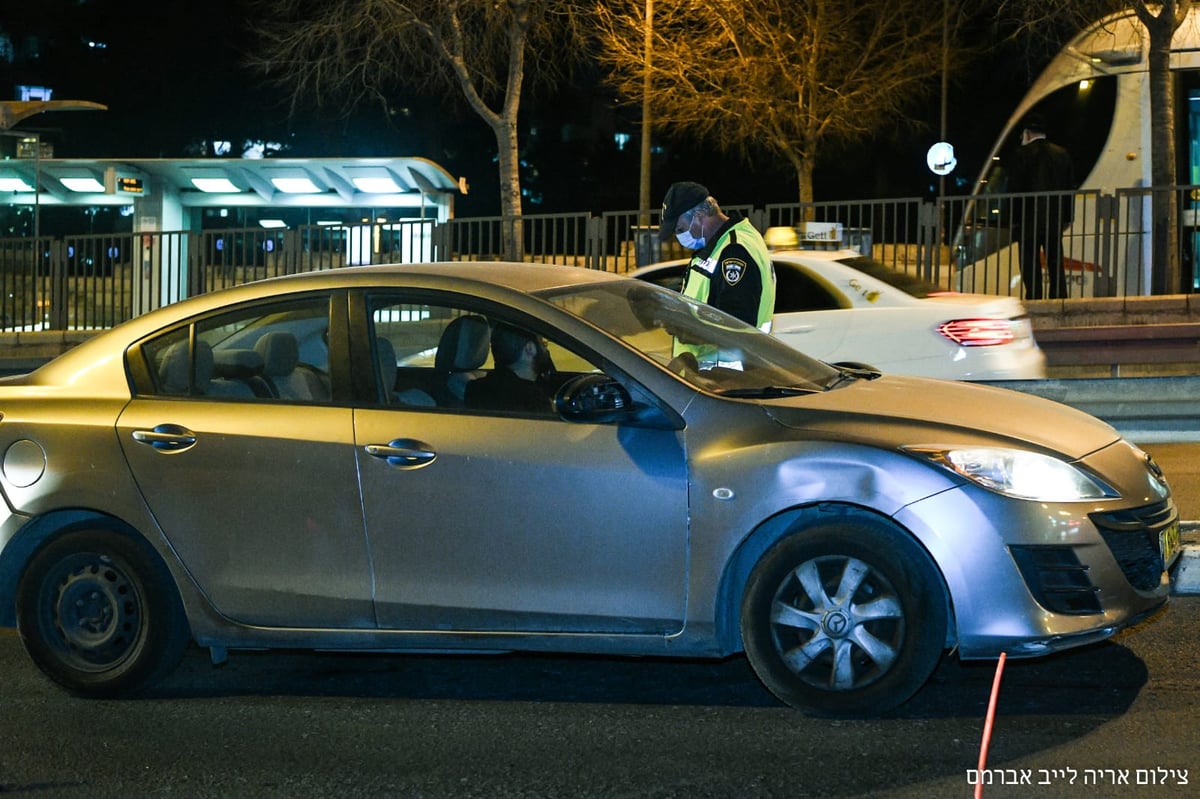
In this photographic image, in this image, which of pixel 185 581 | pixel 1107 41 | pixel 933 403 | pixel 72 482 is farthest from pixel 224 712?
pixel 1107 41

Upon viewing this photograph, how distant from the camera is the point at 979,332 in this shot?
11141 millimetres

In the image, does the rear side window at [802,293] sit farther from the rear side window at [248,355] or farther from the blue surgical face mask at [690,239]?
the rear side window at [248,355]

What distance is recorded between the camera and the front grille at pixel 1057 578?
4887 millimetres

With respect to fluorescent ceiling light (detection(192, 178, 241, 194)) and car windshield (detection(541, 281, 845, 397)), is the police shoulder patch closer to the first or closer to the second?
car windshield (detection(541, 281, 845, 397))

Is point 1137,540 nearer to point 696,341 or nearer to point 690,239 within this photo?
point 696,341

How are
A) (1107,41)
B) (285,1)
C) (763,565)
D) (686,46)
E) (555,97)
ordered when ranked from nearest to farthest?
(763,565)
(1107,41)
(285,1)
(686,46)
(555,97)

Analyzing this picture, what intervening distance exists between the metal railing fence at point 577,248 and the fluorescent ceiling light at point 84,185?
2.38 metres

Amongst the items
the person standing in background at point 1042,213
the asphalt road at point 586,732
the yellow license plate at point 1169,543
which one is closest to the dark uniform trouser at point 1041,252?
the person standing in background at point 1042,213

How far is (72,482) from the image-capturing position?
5.63 meters

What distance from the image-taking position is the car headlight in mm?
4953

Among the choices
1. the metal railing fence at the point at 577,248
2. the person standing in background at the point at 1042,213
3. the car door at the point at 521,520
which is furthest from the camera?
the person standing in background at the point at 1042,213

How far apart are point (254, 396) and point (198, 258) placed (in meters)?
14.7

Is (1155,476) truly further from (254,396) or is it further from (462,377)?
(254,396)

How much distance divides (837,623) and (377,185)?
17049mm
